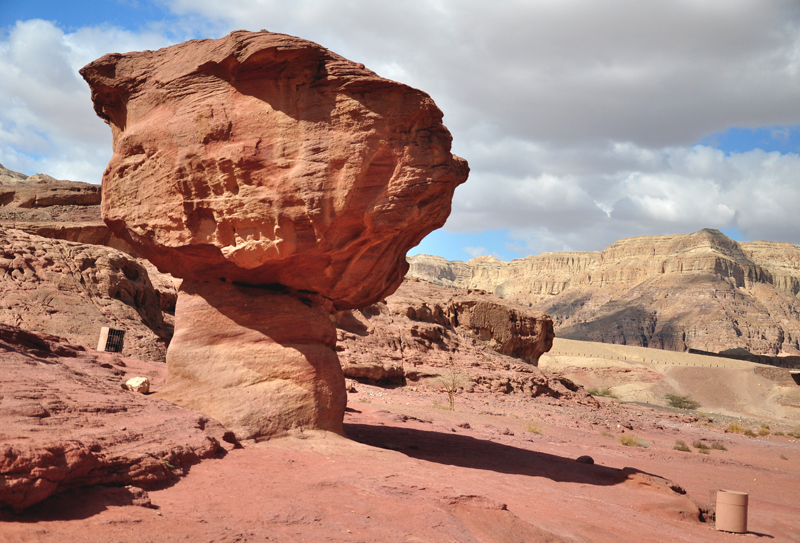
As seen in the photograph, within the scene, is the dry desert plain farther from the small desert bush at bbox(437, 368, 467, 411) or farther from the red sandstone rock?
the small desert bush at bbox(437, 368, 467, 411)

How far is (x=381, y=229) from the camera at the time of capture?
759cm

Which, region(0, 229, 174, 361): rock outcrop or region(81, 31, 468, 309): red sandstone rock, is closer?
region(81, 31, 468, 309): red sandstone rock

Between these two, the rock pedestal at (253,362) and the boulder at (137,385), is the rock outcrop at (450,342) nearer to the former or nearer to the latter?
the rock pedestal at (253,362)

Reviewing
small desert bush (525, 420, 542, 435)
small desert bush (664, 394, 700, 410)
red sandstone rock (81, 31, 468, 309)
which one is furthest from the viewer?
small desert bush (664, 394, 700, 410)

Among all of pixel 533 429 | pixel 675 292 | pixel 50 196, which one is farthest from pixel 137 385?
pixel 675 292

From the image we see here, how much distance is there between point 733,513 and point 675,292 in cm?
10868

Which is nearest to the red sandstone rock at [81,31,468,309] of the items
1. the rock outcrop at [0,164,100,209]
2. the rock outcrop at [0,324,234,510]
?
the rock outcrop at [0,324,234,510]

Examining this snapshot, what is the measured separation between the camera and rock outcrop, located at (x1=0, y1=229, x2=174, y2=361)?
12.8 meters

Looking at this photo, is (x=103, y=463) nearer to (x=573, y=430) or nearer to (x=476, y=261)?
(x=573, y=430)

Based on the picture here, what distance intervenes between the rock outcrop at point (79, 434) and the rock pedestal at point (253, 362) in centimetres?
62

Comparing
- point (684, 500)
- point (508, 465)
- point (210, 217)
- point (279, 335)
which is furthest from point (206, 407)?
point (684, 500)

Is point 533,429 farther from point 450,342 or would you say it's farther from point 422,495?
point 450,342

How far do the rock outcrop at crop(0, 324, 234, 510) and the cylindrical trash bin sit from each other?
604 centimetres

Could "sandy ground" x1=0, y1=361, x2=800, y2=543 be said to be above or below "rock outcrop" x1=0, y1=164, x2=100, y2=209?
below
